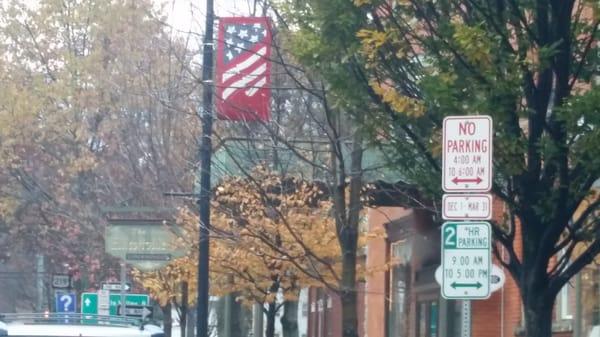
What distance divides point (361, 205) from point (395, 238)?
→ 10.2 metres

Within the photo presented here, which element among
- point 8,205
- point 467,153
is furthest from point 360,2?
point 8,205

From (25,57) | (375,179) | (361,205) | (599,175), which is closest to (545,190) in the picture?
(599,175)

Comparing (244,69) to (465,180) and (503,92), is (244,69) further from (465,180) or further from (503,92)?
(465,180)

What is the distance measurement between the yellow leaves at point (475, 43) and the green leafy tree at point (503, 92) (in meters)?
0.01

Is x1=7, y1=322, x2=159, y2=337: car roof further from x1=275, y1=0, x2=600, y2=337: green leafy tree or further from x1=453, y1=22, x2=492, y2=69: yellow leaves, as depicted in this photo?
x1=453, y1=22, x2=492, y2=69: yellow leaves

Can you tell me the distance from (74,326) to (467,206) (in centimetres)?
386

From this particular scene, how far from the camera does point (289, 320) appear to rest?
23.2 meters

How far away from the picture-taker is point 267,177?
61.3 ft

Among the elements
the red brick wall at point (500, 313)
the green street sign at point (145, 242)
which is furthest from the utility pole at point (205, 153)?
the red brick wall at point (500, 313)

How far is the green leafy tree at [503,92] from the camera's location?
34.8ft

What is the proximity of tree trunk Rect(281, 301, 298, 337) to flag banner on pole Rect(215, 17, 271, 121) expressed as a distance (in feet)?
22.3

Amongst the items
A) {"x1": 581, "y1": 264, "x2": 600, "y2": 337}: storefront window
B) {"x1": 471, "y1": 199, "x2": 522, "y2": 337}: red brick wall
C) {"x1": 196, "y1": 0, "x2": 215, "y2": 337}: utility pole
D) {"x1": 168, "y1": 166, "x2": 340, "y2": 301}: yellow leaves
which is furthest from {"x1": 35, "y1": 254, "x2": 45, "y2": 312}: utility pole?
{"x1": 581, "y1": 264, "x2": 600, "y2": 337}: storefront window

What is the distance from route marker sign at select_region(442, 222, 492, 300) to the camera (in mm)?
9344

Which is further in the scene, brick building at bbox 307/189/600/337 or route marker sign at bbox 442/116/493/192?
brick building at bbox 307/189/600/337
